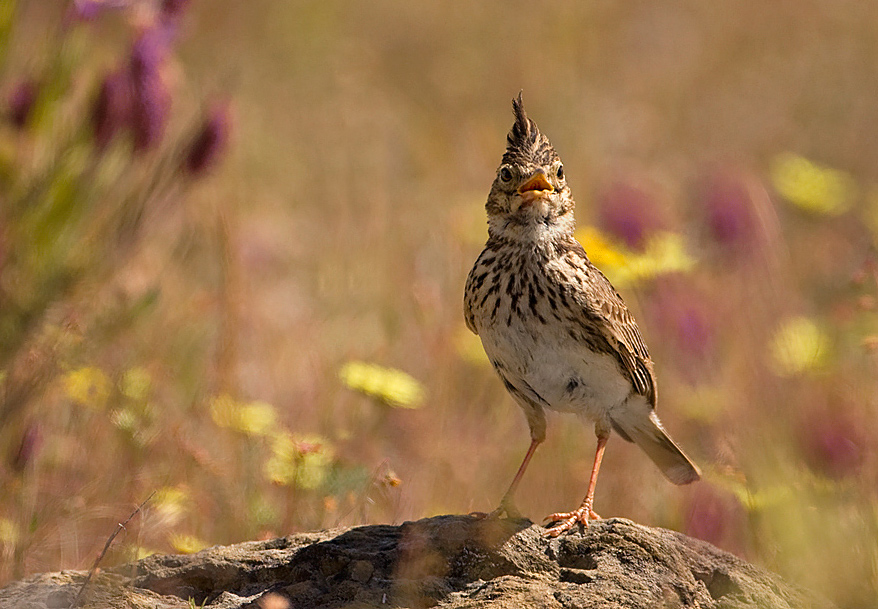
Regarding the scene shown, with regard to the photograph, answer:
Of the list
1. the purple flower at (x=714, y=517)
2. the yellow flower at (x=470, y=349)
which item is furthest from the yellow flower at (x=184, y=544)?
the yellow flower at (x=470, y=349)

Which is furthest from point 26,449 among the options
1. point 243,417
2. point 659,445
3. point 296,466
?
point 659,445

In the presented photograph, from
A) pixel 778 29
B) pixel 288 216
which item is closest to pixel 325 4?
pixel 288 216

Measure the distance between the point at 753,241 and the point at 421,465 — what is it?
2.32 m

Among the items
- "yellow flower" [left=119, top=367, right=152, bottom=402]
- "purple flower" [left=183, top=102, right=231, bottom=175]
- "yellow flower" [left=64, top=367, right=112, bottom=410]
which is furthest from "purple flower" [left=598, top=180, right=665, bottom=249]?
"purple flower" [left=183, top=102, right=231, bottom=175]

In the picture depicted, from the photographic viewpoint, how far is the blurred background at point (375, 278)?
3494 mm

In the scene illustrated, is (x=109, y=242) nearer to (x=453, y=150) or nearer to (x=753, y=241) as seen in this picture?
(x=753, y=241)

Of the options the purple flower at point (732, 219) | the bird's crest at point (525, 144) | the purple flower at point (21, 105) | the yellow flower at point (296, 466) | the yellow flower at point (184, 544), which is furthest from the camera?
the purple flower at point (732, 219)

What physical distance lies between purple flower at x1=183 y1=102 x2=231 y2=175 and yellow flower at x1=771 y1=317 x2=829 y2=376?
2413 mm

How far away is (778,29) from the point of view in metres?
13.1

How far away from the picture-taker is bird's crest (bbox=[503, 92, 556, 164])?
3.97 meters

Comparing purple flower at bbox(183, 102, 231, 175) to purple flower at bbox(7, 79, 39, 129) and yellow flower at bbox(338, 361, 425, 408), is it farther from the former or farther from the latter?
yellow flower at bbox(338, 361, 425, 408)

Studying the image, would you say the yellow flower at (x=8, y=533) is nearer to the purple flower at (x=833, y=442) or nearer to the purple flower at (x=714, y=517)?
the purple flower at (x=714, y=517)

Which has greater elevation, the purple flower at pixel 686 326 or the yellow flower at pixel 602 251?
the yellow flower at pixel 602 251

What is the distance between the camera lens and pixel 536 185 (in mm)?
3916
